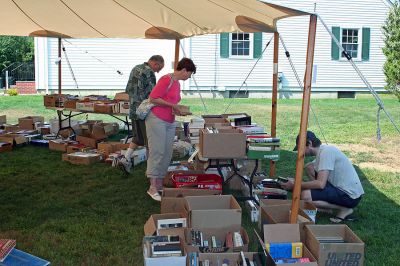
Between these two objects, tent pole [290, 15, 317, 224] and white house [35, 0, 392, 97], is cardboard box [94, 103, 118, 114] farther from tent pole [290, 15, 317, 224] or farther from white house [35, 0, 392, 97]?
white house [35, 0, 392, 97]

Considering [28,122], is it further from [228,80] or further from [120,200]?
[228,80]

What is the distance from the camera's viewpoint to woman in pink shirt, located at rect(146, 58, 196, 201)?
552 centimetres

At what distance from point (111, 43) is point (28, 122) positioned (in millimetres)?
7512

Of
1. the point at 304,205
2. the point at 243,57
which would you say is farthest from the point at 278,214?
the point at 243,57

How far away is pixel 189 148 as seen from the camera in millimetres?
8789

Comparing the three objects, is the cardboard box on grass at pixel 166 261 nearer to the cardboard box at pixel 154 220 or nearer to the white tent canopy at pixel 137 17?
the cardboard box at pixel 154 220

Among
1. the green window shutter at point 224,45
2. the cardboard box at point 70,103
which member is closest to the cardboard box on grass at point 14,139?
the cardboard box at point 70,103

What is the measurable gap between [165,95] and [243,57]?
12960 millimetres

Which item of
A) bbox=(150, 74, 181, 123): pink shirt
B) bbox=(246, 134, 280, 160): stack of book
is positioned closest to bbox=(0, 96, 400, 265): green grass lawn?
bbox=(246, 134, 280, 160): stack of book

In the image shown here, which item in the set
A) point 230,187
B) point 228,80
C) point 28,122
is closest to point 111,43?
point 228,80

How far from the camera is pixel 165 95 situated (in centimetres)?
560

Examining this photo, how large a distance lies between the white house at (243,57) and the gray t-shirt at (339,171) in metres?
11.6

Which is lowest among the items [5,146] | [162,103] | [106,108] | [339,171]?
[5,146]

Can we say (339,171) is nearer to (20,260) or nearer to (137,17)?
(20,260)
